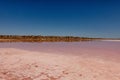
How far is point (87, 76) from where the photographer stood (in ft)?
22.9

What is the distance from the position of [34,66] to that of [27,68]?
17.8 inches

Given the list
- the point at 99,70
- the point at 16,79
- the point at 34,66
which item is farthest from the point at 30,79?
the point at 99,70

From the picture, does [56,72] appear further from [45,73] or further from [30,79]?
[30,79]

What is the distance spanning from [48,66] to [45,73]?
1198 mm

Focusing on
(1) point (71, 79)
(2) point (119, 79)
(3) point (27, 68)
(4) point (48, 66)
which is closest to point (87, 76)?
(1) point (71, 79)

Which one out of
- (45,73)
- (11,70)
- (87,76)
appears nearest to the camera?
(87,76)

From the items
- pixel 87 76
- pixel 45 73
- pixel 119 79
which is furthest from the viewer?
pixel 45 73

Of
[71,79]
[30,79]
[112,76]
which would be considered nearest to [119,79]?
[112,76]

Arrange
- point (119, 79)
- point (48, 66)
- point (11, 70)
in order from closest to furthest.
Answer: point (119, 79) → point (11, 70) → point (48, 66)

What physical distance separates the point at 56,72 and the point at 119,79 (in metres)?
2.56

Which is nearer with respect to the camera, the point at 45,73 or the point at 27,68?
the point at 45,73

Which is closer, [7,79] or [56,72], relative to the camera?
[7,79]

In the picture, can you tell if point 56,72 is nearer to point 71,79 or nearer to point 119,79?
point 71,79

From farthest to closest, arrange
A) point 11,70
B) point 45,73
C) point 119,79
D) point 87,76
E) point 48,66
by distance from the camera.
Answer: point 48,66
point 11,70
point 45,73
point 87,76
point 119,79
